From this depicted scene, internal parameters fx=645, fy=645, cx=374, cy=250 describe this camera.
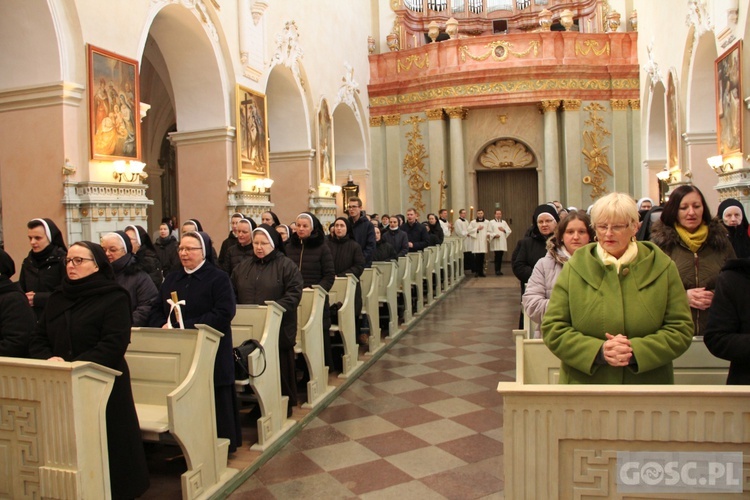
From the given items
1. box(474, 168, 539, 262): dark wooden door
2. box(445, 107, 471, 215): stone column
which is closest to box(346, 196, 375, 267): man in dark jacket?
box(445, 107, 471, 215): stone column

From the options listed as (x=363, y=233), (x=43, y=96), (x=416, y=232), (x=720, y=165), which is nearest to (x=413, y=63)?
(x=416, y=232)

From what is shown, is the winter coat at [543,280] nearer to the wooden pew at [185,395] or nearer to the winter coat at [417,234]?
the wooden pew at [185,395]

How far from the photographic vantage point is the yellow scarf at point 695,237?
3.72 metres

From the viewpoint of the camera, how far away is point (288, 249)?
22.3ft

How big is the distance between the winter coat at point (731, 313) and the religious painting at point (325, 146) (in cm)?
1260

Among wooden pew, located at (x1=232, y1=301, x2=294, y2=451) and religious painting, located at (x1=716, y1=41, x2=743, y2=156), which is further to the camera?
religious painting, located at (x1=716, y1=41, x2=743, y2=156)

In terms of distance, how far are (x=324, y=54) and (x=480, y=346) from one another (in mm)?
9890

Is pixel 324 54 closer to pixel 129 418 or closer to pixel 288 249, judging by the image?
pixel 288 249

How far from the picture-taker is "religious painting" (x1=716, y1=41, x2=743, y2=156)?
928 cm

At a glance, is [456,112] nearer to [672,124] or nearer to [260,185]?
[672,124]

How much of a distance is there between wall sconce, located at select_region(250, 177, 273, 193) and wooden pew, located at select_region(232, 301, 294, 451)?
6.63 meters

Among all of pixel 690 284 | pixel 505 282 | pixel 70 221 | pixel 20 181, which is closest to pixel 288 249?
pixel 70 221

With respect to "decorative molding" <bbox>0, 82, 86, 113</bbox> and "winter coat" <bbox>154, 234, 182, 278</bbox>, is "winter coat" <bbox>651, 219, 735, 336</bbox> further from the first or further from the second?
"decorative molding" <bbox>0, 82, 86, 113</bbox>

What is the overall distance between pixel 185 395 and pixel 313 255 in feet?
9.95
